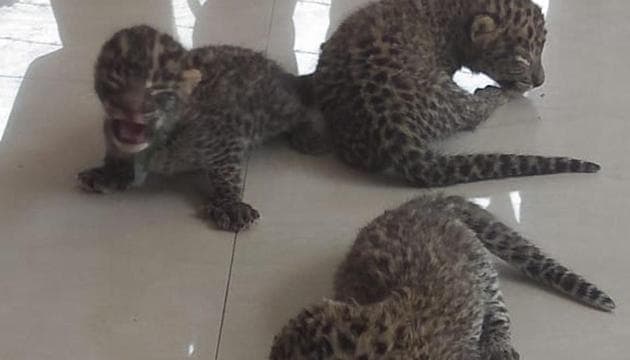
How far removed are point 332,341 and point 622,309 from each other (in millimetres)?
1142

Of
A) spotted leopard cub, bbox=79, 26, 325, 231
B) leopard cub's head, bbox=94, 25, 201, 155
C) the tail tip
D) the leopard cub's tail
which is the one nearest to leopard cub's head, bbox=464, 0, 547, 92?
the tail tip

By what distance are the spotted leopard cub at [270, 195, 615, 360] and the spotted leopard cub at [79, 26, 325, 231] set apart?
1.88 ft

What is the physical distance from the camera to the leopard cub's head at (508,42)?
3.37 metres

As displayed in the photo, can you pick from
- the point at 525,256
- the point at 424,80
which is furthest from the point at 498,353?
the point at 424,80

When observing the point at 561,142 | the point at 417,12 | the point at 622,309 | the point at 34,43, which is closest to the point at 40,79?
the point at 34,43

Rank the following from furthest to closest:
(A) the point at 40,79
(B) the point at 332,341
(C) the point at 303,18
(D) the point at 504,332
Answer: (C) the point at 303,18
(A) the point at 40,79
(D) the point at 504,332
(B) the point at 332,341

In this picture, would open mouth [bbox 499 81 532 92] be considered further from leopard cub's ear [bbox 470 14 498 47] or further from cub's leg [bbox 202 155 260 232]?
cub's leg [bbox 202 155 260 232]

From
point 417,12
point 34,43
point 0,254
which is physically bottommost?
point 0,254

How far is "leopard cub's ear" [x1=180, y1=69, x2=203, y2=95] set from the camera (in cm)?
285

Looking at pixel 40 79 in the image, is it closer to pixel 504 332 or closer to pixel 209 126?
pixel 209 126

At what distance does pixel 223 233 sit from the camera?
296 cm

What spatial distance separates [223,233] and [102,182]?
407 millimetres

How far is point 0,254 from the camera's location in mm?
2869

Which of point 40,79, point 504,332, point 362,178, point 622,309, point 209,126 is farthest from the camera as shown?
point 40,79
